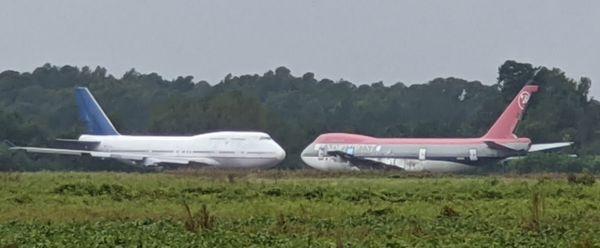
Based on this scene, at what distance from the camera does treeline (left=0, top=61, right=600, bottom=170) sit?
10131cm

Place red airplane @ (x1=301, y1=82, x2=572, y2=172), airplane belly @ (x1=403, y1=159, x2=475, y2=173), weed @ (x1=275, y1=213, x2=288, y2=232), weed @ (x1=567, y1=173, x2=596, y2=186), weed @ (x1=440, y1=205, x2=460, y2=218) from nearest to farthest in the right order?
weed @ (x1=275, y1=213, x2=288, y2=232) → weed @ (x1=440, y1=205, x2=460, y2=218) → weed @ (x1=567, y1=173, x2=596, y2=186) → airplane belly @ (x1=403, y1=159, x2=475, y2=173) → red airplane @ (x1=301, y1=82, x2=572, y2=172)

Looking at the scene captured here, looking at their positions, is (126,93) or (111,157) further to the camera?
(126,93)

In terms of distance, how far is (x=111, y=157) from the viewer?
85562 mm

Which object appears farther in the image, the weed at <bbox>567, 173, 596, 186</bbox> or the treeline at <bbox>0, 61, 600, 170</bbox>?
the treeline at <bbox>0, 61, 600, 170</bbox>

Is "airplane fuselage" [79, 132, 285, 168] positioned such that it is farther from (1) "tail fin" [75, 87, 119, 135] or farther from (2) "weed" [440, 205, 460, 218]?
(2) "weed" [440, 205, 460, 218]

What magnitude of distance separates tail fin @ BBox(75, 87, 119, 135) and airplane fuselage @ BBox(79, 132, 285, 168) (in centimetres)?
284

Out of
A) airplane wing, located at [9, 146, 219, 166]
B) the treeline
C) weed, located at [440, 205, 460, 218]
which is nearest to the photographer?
weed, located at [440, 205, 460, 218]

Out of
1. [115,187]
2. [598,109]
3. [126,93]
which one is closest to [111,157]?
[115,187]

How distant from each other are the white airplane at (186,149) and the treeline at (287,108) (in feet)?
7.52

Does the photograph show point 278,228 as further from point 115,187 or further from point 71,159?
point 71,159

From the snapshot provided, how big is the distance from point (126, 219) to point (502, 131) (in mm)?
50695

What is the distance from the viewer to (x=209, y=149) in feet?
276

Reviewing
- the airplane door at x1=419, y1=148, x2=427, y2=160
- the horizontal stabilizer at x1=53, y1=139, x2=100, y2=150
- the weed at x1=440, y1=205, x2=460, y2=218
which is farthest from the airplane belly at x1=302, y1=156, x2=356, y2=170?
the weed at x1=440, y1=205, x2=460, y2=218

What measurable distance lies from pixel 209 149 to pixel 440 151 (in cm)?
1378
